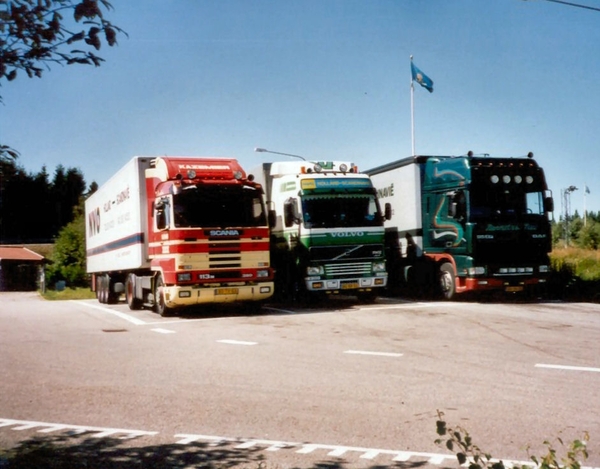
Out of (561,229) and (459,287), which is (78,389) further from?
(561,229)

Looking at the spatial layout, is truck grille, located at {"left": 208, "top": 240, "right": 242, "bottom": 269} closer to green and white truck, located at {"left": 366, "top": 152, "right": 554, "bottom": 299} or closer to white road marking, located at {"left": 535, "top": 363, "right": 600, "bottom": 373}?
green and white truck, located at {"left": 366, "top": 152, "right": 554, "bottom": 299}

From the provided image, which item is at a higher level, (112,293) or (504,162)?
(504,162)

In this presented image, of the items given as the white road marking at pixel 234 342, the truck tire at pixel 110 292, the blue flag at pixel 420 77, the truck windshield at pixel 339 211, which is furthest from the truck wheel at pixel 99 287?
the blue flag at pixel 420 77

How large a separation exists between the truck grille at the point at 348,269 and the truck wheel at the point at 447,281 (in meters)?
2.31

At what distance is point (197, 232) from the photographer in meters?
16.2

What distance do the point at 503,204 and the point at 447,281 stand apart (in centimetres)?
260

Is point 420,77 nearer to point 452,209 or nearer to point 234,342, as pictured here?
point 452,209

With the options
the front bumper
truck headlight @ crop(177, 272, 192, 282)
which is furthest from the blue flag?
truck headlight @ crop(177, 272, 192, 282)

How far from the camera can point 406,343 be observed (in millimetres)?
11516

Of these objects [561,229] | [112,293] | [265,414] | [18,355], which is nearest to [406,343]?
[265,414]

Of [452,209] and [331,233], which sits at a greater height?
[452,209]

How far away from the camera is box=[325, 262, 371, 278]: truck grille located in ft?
58.8

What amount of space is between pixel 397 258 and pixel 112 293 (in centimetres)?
965

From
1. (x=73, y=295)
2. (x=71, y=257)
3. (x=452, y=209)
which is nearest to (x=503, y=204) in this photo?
(x=452, y=209)
